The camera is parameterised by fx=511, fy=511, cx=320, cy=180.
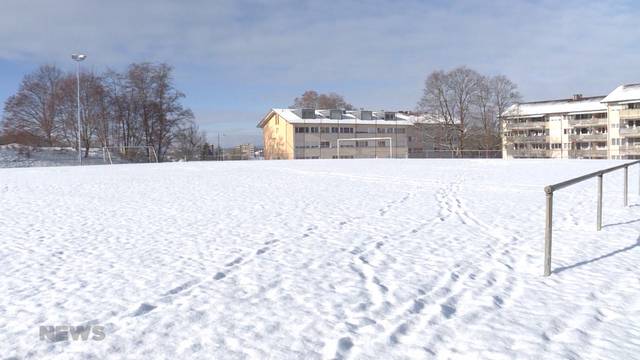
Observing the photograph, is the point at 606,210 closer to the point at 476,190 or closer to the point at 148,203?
the point at 476,190

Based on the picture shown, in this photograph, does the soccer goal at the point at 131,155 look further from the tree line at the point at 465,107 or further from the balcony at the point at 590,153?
the balcony at the point at 590,153

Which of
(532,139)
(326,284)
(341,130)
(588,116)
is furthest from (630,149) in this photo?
(326,284)

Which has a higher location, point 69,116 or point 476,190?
point 69,116

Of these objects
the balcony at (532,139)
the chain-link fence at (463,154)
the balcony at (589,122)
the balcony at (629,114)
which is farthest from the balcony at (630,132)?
the chain-link fence at (463,154)

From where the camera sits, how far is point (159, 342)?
3.70 m

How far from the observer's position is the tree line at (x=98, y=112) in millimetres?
54044

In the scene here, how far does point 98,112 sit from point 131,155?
7.01 meters

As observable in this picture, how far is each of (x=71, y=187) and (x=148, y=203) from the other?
7074mm

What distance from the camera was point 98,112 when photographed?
55.8 meters

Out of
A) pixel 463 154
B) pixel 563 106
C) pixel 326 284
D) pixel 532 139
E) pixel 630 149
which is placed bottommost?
pixel 326 284

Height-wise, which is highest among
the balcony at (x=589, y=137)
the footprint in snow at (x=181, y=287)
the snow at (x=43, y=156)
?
the balcony at (x=589, y=137)

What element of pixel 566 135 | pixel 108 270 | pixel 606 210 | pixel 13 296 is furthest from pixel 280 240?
pixel 566 135

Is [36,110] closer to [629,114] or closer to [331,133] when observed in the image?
[331,133]

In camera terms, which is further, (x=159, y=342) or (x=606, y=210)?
(x=606, y=210)
